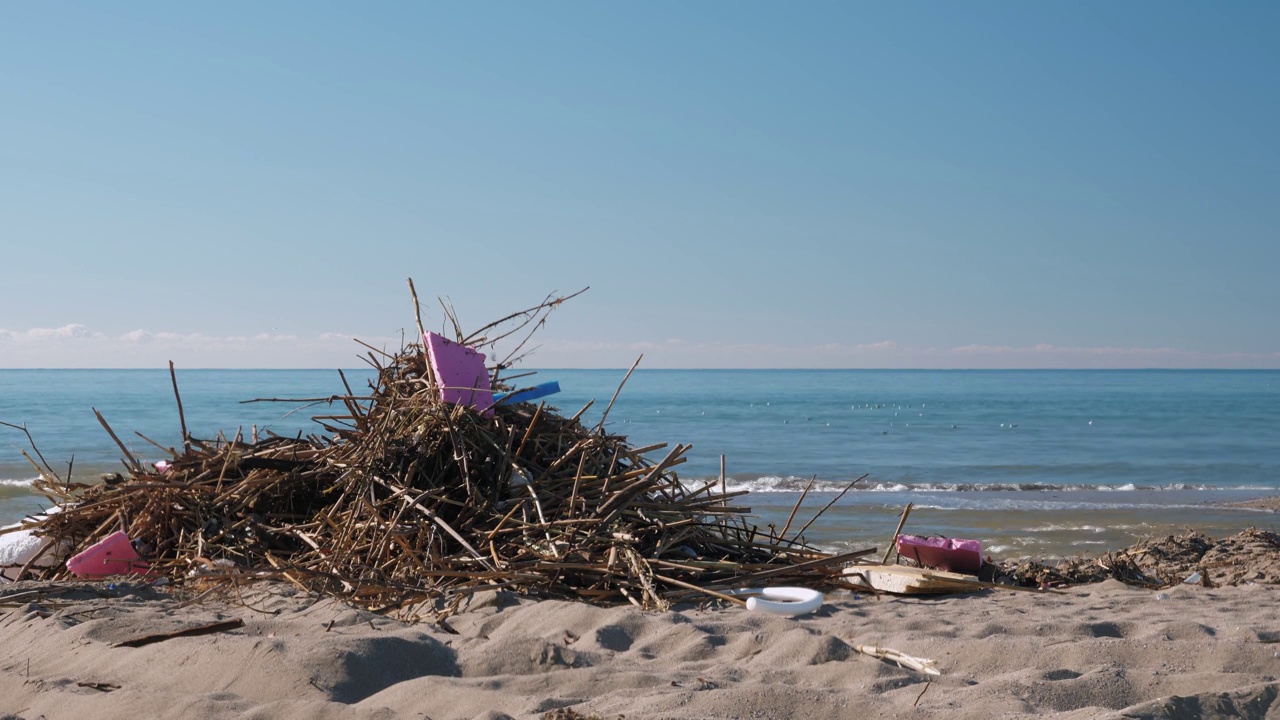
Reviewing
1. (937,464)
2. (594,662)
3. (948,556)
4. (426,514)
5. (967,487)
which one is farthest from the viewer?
(937,464)

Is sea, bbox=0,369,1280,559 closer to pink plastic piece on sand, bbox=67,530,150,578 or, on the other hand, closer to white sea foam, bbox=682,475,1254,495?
white sea foam, bbox=682,475,1254,495

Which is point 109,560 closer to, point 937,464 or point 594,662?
point 594,662

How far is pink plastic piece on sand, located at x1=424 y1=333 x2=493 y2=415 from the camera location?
506 cm

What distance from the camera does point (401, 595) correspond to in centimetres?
401

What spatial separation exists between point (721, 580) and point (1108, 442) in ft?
75.7

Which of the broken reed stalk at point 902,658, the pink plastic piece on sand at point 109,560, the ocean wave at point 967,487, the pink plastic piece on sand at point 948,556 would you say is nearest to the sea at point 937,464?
the ocean wave at point 967,487

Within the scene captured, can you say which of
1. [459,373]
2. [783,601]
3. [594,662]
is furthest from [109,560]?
[783,601]

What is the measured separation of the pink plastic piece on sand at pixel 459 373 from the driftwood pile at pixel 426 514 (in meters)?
0.08

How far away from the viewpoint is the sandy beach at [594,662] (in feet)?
8.36

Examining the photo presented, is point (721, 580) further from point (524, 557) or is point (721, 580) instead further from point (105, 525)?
point (105, 525)

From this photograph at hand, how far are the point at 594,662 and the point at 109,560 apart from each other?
9.88 ft

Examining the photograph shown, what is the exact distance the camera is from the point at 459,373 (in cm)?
518

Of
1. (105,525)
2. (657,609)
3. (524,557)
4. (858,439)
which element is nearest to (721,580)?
(657,609)

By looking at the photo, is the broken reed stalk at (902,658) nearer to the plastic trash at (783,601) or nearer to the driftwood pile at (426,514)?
the plastic trash at (783,601)
